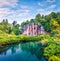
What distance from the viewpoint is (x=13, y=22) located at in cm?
4175

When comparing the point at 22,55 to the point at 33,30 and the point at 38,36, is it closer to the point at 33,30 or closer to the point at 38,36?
the point at 38,36

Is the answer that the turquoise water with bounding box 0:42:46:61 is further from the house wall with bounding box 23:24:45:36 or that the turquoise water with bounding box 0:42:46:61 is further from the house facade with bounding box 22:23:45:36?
the house wall with bounding box 23:24:45:36

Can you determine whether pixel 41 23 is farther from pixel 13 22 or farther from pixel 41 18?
pixel 13 22

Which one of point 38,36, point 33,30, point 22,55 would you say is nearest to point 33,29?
point 33,30

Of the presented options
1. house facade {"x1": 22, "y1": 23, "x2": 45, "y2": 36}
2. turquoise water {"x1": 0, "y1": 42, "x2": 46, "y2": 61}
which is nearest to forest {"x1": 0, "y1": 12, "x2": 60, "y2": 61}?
house facade {"x1": 22, "y1": 23, "x2": 45, "y2": 36}

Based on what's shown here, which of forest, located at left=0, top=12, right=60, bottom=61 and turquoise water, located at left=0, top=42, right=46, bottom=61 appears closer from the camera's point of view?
turquoise water, located at left=0, top=42, right=46, bottom=61

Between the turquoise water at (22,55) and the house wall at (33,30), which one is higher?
the house wall at (33,30)

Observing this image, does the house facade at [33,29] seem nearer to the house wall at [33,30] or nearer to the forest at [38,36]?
the house wall at [33,30]

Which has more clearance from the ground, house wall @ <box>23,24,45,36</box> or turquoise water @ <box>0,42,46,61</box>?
house wall @ <box>23,24,45,36</box>

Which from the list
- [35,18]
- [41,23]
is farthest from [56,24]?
[35,18]

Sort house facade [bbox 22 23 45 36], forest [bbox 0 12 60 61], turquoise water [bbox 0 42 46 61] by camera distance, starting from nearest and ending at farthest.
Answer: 1. turquoise water [bbox 0 42 46 61]
2. forest [bbox 0 12 60 61]
3. house facade [bbox 22 23 45 36]

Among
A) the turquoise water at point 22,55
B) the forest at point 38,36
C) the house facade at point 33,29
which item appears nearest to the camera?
the turquoise water at point 22,55

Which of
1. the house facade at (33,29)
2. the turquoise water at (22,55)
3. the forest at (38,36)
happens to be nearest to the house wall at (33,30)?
the house facade at (33,29)

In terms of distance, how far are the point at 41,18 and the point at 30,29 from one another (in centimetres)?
333
